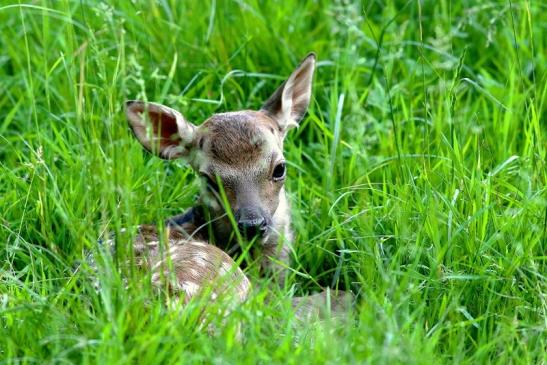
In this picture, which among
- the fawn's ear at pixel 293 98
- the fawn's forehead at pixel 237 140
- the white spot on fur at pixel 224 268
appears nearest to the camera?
the white spot on fur at pixel 224 268

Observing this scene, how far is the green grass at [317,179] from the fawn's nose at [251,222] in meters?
0.22

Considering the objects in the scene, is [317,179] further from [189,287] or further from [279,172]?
[189,287]

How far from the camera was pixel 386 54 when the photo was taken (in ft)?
23.3

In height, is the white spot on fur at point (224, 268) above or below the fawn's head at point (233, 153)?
below

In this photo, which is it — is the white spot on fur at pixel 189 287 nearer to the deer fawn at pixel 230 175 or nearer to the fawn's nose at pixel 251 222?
the deer fawn at pixel 230 175

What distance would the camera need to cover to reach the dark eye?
578 centimetres

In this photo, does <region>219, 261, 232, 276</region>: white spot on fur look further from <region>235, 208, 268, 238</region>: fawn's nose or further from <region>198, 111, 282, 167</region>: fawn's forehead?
<region>198, 111, 282, 167</region>: fawn's forehead

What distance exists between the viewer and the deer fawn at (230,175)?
5449mm

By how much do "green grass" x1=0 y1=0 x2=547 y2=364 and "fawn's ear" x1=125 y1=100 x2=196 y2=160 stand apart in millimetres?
114

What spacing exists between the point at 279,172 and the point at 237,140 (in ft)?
0.88

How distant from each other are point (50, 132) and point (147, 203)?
0.82 metres

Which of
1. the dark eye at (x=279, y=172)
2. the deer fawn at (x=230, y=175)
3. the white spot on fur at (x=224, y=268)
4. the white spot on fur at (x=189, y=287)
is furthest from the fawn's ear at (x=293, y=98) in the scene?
the white spot on fur at (x=189, y=287)

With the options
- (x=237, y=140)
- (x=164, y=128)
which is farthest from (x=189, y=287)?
(x=164, y=128)

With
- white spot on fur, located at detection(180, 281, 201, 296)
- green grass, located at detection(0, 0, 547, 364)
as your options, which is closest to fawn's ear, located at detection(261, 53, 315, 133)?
green grass, located at detection(0, 0, 547, 364)
